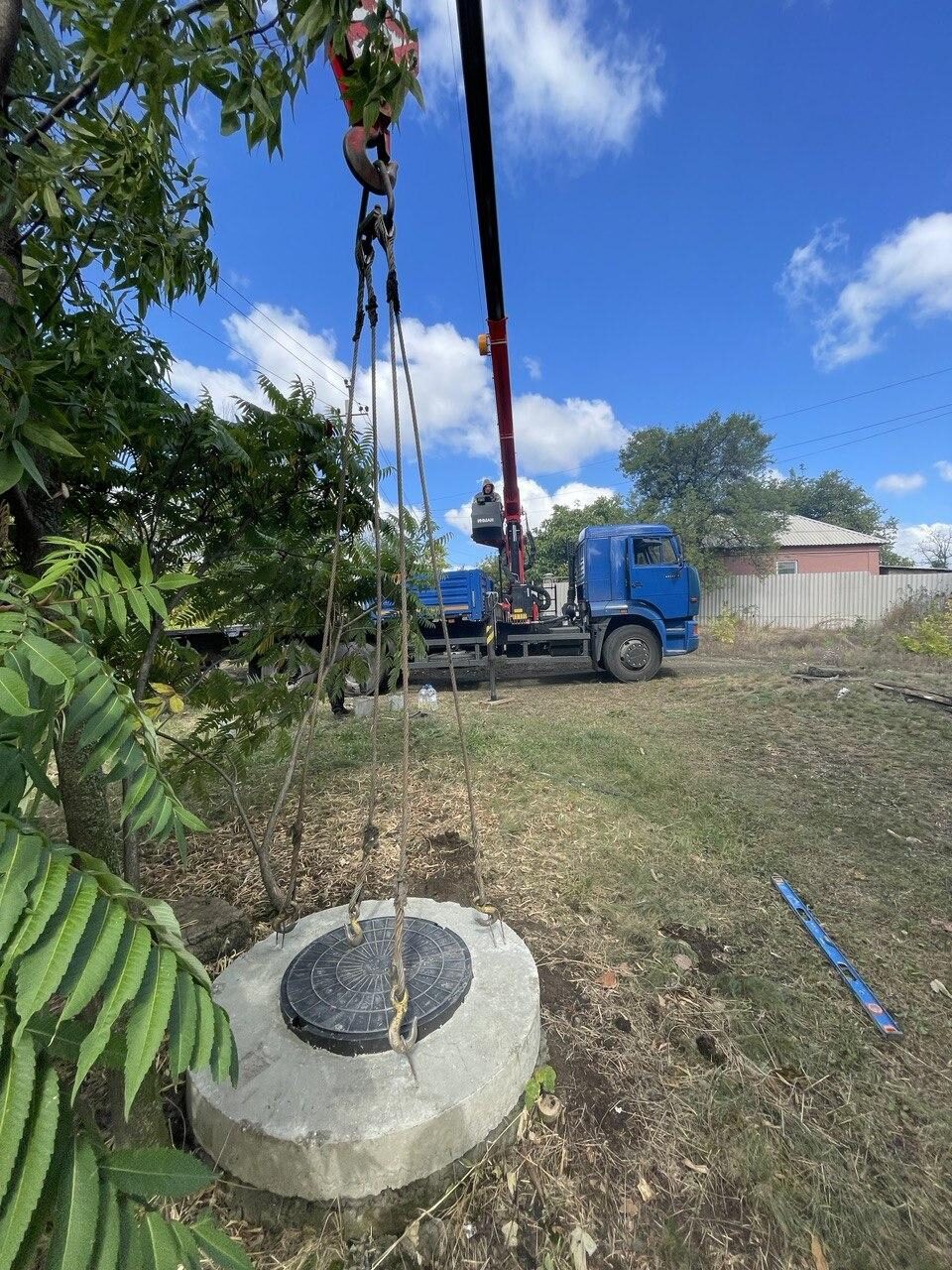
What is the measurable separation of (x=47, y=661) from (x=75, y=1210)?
2.56ft

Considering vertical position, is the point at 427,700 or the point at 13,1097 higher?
the point at 13,1097

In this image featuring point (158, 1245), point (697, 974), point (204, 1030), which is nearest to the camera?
point (158, 1245)

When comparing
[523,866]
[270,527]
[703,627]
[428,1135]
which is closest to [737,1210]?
[428,1135]

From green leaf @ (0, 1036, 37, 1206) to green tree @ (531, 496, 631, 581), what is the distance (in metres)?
29.2

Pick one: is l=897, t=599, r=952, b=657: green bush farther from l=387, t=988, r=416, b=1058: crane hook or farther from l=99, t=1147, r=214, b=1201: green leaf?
l=99, t=1147, r=214, b=1201: green leaf

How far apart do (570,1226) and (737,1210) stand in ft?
1.66

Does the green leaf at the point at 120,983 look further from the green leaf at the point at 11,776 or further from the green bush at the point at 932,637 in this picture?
the green bush at the point at 932,637

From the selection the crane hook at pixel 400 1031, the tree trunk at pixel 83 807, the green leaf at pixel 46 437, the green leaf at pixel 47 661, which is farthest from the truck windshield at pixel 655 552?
the green leaf at pixel 47 661

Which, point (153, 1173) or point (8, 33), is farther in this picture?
point (8, 33)

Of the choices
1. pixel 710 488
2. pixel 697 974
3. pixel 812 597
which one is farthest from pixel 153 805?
pixel 710 488

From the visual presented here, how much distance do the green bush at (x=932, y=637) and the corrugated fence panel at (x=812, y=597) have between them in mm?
4889

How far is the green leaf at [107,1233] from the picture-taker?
0.72 m

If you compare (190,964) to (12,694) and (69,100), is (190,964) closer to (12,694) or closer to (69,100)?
(12,694)

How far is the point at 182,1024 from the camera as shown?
0.88 metres
